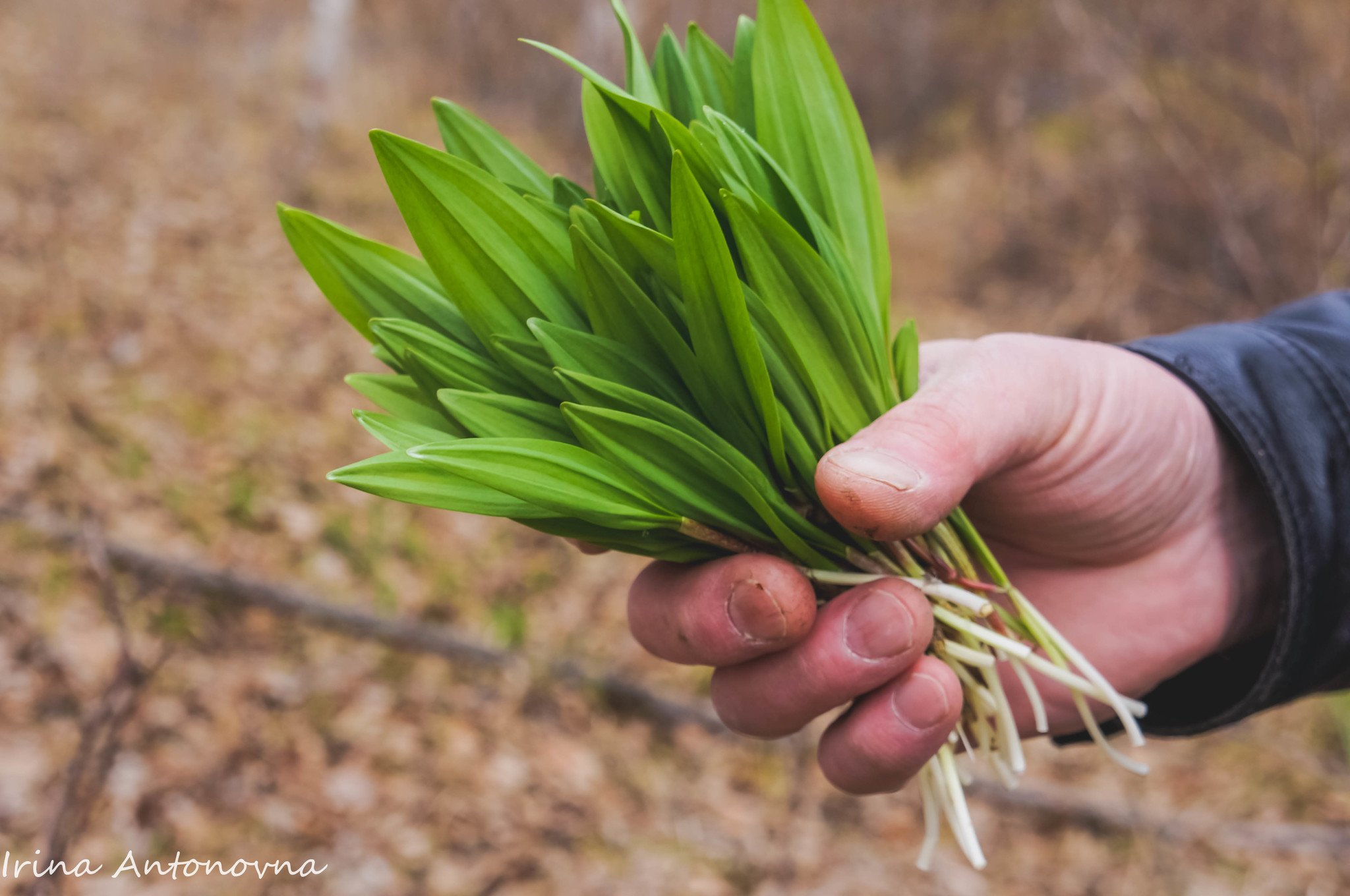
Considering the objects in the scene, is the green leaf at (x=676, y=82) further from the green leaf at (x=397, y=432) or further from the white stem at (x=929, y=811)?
the white stem at (x=929, y=811)

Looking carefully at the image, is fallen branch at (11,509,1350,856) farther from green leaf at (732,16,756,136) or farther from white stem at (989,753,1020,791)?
green leaf at (732,16,756,136)

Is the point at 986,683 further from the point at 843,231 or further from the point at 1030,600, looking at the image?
the point at 843,231

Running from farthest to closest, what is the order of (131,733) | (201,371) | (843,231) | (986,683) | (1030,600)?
(201,371), (131,733), (1030,600), (986,683), (843,231)

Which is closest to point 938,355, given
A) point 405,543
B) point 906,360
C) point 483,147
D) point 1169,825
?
point 906,360

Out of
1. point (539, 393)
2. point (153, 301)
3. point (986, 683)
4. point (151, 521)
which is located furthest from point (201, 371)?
point (986, 683)

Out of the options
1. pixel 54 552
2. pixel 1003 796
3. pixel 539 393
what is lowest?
pixel 1003 796

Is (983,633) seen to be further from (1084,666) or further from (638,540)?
(638,540)
